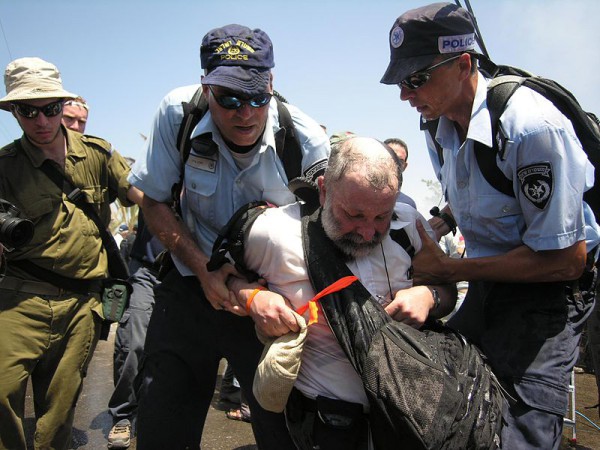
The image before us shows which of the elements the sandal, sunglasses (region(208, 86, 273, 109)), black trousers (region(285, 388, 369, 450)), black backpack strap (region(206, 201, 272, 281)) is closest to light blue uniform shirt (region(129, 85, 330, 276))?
sunglasses (region(208, 86, 273, 109))

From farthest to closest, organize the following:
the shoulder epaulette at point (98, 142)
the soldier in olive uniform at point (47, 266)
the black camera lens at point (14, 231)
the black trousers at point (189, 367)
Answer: the shoulder epaulette at point (98, 142)
the soldier in olive uniform at point (47, 266)
the black camera lens at point (14, 231)
the black trousers at point (189, 367)

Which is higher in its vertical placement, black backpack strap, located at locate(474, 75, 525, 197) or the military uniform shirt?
black backpack strap, located at locate(474, 75, 525, 197)

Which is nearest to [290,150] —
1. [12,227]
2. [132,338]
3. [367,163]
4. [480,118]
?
[367,163]

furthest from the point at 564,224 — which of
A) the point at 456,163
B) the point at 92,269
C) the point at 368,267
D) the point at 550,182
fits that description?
the point at 92,269

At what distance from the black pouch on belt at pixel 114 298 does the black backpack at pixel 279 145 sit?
43.5 inches

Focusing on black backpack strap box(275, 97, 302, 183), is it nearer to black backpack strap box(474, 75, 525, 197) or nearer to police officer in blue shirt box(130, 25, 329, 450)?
police officer in blue shirt box(130, 25, 329, 450)

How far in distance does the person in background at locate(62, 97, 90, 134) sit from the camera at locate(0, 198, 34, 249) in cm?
208

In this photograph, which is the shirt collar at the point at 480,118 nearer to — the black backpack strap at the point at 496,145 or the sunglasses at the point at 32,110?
the black backpack strap at the point at 496,145

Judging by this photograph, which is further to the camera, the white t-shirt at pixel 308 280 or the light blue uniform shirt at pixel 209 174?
the light blue uniform shirt at pixel 209 174

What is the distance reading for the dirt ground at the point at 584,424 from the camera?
4.71m

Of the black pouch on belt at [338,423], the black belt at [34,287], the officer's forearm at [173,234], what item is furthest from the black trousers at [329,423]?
the black belt at [34,287]

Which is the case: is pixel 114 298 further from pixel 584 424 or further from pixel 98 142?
pixel 584 424

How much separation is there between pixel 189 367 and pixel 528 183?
5.71ft

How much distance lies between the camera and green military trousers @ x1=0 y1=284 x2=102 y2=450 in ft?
10.8
